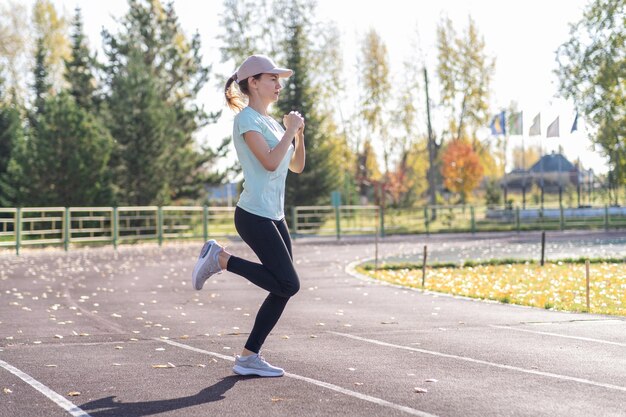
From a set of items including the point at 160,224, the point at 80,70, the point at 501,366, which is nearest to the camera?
the point at 501,366

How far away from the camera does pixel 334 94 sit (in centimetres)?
6162

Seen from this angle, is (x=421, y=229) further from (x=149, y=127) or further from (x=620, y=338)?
(x=620, y=338)

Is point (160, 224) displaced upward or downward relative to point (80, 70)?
downward

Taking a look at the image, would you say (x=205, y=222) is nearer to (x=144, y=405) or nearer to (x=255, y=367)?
(x=255, y=367)

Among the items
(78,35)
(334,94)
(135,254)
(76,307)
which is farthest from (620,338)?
(334,94)

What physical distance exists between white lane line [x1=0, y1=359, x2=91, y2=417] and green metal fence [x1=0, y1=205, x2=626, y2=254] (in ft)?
90.7

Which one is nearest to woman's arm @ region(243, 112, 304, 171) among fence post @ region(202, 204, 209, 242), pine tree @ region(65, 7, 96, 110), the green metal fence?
the green metal fence

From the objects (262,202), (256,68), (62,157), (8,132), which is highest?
(8,132)

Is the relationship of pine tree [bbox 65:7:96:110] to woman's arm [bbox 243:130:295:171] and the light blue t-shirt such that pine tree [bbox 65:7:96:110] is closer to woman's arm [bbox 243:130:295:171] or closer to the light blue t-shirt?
the light blue t-shirt

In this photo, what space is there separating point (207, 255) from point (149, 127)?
37925mm

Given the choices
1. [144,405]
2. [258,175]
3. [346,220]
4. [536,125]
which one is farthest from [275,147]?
[536,125]

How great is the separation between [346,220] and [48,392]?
123ft

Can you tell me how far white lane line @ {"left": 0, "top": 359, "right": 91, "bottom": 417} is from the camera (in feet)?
17.7

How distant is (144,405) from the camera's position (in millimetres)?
5555
